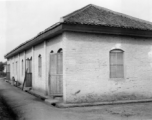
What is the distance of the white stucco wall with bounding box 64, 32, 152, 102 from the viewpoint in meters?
9.83

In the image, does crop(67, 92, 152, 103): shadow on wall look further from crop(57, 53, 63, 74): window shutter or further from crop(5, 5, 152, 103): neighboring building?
crop(57, 53, 63, 74): window shutter

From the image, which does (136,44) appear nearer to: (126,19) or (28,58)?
(126,19)

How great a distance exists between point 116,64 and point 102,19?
2290mm

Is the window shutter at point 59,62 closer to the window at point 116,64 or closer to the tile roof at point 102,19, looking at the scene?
the tile roof at point 102,19

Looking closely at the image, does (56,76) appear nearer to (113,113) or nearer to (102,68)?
(102,68)

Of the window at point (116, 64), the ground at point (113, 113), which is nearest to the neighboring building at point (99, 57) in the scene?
the window at point (116, 64)

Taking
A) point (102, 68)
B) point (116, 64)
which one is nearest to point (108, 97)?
point (102, 68)

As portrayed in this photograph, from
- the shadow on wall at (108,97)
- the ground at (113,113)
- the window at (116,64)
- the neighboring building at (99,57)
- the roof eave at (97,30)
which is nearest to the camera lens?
the ground at (113,113)

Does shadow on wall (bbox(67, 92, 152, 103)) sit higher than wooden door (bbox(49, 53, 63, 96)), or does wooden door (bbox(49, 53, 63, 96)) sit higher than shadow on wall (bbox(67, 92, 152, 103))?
wooden door (bbox(49, 53, 63, 96))

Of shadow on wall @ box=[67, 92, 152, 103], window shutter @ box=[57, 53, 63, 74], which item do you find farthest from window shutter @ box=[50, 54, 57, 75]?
shadow on wall @ box=[67, 92, 152, 103]

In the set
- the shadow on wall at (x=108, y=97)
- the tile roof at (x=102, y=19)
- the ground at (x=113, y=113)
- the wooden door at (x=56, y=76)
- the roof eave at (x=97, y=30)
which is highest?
the tile roof at (x=102, y=19)

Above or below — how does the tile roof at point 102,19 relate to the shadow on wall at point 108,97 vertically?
above

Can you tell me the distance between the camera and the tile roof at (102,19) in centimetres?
988

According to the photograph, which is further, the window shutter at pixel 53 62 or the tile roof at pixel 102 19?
the window shutter at pixel 53 62
